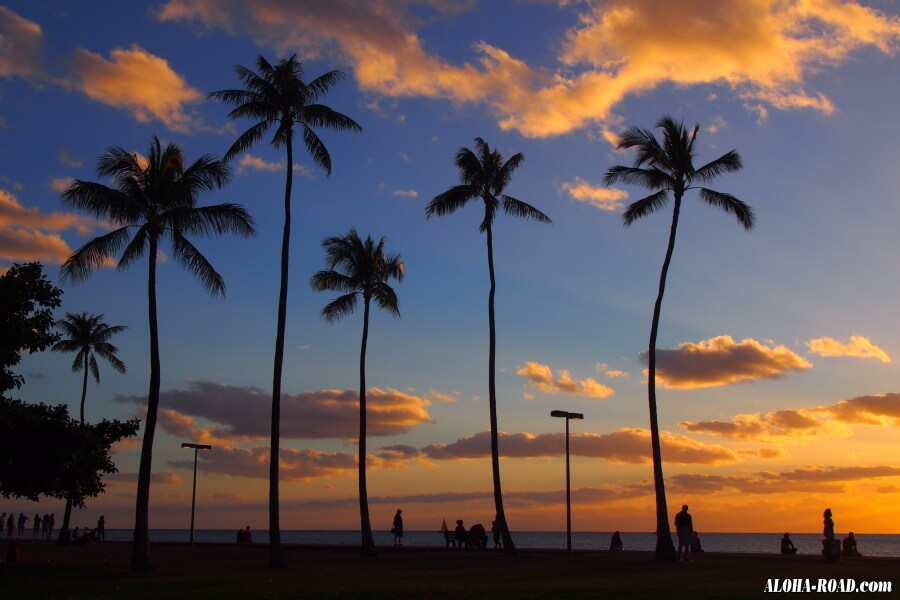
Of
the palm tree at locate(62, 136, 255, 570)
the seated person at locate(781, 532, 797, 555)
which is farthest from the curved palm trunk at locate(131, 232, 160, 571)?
the seated person at locate(781, 532, 797, 555)

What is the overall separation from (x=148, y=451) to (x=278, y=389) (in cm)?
522

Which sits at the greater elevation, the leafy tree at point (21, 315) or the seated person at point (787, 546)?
the leafy tree at point (21, 315)

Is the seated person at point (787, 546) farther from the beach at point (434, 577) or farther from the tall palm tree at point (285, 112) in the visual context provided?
the tall palm tree at point (285, 112)

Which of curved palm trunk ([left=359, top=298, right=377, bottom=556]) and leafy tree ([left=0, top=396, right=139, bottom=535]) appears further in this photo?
curved palm trunk ([left=359, top=298, right=377, bottom=556])

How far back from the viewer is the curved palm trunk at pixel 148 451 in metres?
32.2

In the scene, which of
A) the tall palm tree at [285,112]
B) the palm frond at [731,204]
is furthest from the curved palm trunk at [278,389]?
the palm frond at [731,204]

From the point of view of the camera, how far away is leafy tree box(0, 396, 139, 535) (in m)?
30.2

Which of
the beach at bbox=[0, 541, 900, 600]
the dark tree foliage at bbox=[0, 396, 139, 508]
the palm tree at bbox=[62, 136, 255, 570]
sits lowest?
the beach at bbox=[0, 541, 900, 600]

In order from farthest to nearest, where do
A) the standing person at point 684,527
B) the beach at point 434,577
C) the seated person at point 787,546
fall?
the seated person at point 787,546 → the standing person at point 684,527 → the beach at point 434,577

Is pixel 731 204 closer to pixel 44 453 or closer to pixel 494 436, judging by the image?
pixel 494 436

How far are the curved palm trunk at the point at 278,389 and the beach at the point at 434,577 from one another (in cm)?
96

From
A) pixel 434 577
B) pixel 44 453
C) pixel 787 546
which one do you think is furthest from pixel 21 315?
pixel 787 546

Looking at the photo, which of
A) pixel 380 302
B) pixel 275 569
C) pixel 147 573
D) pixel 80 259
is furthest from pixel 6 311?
pixel 380 302

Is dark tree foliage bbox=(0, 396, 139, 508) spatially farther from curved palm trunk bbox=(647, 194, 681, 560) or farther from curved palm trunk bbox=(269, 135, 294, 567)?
curved palm trunk bbox=(647, 194, 681, 560)
